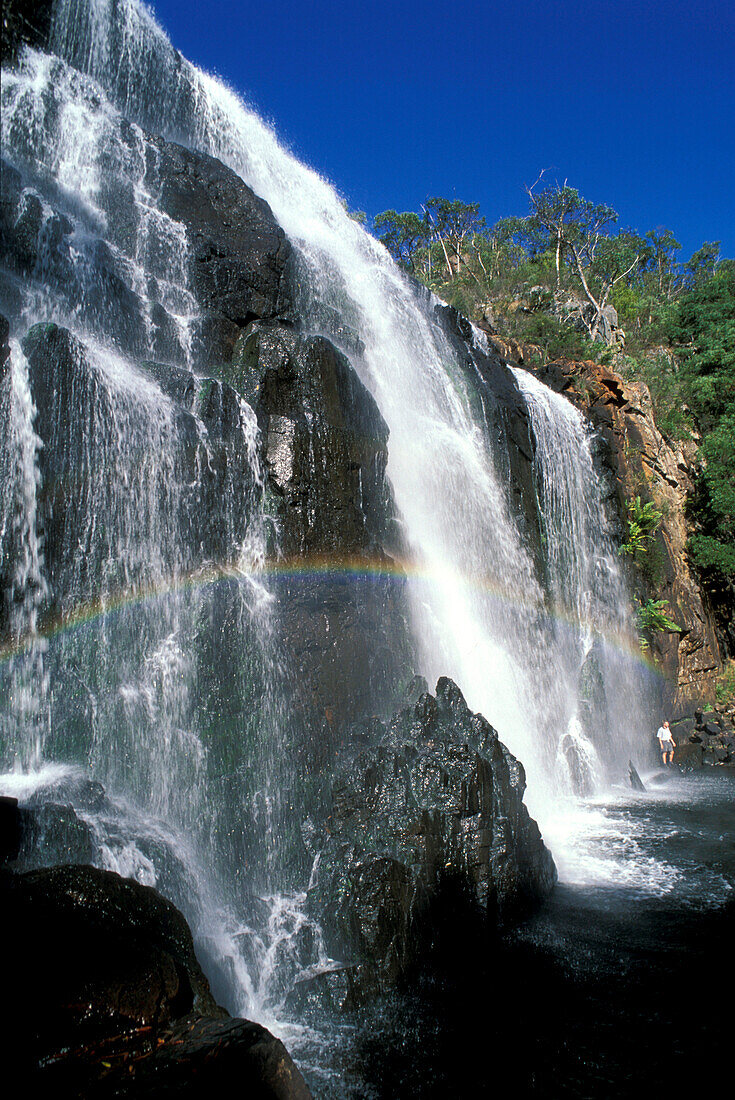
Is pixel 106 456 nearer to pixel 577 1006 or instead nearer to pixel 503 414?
pixel 577 1006

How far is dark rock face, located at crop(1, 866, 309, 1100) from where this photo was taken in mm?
3674

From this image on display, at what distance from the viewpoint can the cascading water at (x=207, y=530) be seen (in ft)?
27.7

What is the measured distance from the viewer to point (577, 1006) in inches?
242

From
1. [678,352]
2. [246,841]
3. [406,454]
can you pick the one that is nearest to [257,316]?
[406,454]

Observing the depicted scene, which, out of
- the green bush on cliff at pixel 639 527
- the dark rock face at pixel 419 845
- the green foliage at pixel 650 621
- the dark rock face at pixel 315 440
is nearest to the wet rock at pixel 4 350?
the dark rock face at pixel 315 440

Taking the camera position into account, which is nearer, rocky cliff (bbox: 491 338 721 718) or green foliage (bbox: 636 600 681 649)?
green foliage (bbox: 636 600 681 649)

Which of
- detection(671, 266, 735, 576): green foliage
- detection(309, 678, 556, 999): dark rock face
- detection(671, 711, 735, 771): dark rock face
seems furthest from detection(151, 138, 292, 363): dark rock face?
detection(671, 266, 735, 576): green foliage

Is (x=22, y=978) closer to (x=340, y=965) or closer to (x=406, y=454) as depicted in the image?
(x=340, y=965)

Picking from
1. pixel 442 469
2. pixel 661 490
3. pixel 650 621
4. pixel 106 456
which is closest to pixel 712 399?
pixel 661 490

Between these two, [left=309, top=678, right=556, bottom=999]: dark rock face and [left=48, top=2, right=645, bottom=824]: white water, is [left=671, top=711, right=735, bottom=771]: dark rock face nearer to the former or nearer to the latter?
[left=48, top=2, right=645, bottom=824]: white water

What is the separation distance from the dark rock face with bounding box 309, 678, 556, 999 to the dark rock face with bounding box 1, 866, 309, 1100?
256cm

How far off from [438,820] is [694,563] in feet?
62.5

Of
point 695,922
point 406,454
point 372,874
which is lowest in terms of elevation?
point 695,922

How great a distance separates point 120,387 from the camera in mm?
9625
